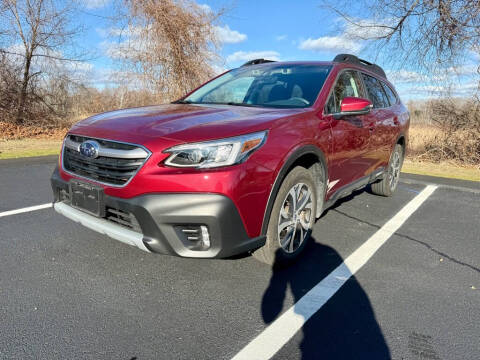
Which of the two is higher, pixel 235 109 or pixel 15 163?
pixel 235 109

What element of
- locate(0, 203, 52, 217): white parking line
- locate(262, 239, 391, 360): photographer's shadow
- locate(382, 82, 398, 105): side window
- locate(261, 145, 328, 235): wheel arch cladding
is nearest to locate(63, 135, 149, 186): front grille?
locate(261, 145, 328, 235): wheel arch cladding

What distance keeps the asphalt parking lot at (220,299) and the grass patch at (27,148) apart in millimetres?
5067

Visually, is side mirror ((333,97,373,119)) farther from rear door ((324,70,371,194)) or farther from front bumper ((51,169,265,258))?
front bumper ((51,169,265,258))

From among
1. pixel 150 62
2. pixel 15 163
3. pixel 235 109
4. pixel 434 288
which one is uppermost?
pixel 150 62

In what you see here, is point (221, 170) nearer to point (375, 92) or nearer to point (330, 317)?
point (330, 317)

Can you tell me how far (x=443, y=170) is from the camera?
29.0 ft

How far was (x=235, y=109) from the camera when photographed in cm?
314

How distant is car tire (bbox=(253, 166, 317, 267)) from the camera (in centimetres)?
274

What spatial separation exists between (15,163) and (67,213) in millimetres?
5500

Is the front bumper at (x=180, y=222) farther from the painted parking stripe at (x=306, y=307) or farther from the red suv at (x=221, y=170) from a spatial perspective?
the painted parking stripe at (x=306, y=307)

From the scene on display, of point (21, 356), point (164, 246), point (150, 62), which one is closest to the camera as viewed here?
point (21, 356)

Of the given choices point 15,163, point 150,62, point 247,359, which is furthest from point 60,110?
point 247,359

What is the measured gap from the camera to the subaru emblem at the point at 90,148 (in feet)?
8.38

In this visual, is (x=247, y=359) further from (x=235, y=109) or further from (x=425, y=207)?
(x=425, y=207)
